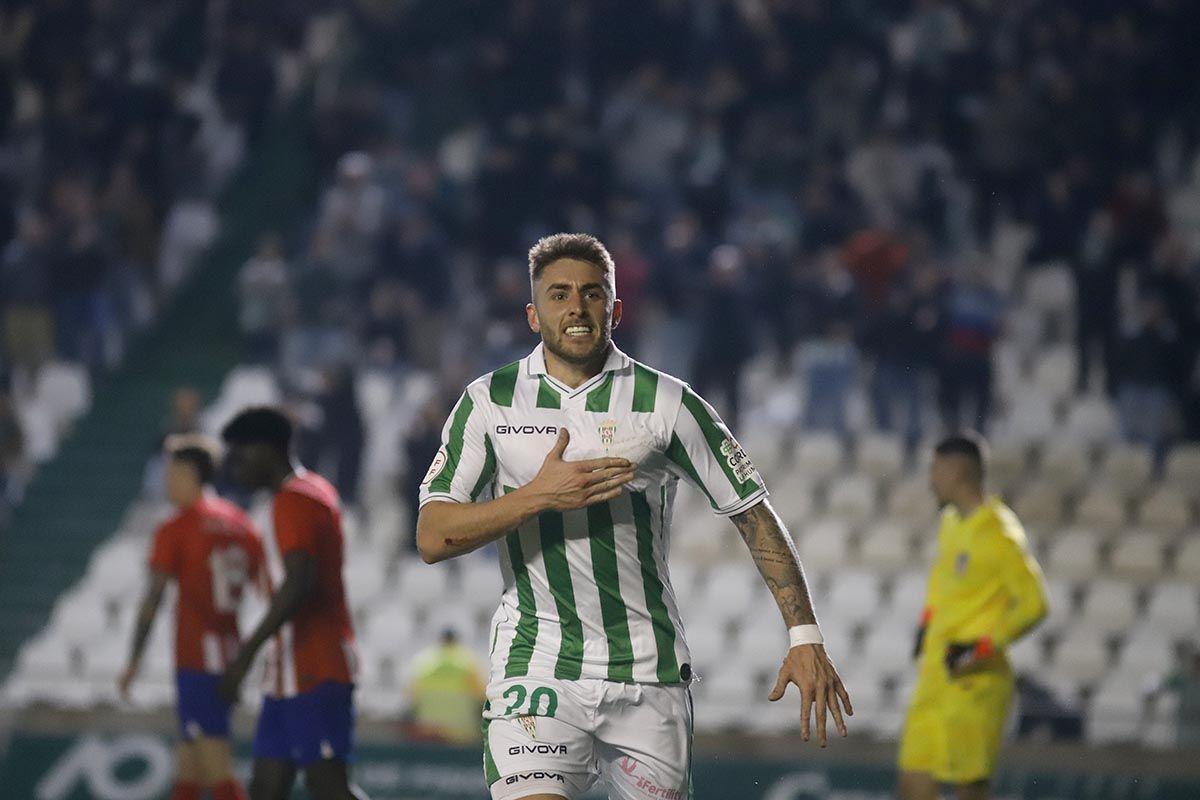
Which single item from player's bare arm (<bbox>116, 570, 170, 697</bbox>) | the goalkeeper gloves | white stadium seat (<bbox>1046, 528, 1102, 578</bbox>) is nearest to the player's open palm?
the goalkeeper gloves

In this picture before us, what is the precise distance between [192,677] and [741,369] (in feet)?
24.9

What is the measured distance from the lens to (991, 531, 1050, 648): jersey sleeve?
7.44m

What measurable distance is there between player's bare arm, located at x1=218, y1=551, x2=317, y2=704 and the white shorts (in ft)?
7.21

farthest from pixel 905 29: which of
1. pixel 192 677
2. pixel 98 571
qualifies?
pixel 192 677

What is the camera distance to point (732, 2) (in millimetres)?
17875

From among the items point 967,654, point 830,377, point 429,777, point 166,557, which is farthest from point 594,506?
point 830,377

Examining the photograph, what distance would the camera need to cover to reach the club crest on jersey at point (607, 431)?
4.68 m

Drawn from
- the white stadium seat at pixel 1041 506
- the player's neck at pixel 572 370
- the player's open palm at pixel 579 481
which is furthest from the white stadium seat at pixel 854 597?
the player's open palm at pixel 579 481

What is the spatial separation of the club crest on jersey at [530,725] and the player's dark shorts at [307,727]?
242cm

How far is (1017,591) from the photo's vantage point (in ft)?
24.6

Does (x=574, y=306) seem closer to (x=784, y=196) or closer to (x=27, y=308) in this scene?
(x=784, y=196)

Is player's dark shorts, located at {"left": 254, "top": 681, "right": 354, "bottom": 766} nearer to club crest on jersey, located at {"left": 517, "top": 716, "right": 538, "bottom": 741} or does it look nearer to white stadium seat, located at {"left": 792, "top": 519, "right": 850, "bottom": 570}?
club crest on jersey, located at {"left": 517, "top": 716, "right": 538, "bottom": 741}

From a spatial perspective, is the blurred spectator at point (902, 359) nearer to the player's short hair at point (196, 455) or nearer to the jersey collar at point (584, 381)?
the player's short hair at point (196, 455)

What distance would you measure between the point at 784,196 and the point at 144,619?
9.26 m
